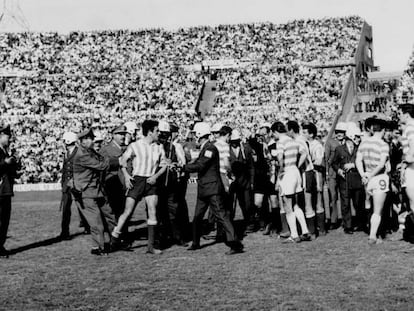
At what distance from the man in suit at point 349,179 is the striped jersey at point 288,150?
1546 mm

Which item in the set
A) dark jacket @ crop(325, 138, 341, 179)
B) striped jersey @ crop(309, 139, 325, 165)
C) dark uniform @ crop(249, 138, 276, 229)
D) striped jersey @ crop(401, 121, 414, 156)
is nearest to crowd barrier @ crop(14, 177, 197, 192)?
dark uniform @ crop(249, 138, 276, 229)

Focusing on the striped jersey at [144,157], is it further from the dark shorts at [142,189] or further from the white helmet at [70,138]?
the white helmet at [70,138]

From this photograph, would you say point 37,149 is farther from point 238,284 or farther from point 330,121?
point 238,284

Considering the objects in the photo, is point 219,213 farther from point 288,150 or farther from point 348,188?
point 348,188

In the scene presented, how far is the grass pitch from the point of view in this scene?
24.3ft

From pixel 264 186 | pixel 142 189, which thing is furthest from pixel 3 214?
pixel 264 186

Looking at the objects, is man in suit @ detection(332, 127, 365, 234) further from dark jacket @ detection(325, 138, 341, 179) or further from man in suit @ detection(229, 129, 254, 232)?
man in suit @ detection(229, 129, 254, 232)

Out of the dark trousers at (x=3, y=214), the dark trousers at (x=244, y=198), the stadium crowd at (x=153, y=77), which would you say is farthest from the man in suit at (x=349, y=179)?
the stadium crowd at (x=153, y=77)

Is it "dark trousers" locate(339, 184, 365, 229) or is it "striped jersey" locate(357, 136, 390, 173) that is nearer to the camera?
"striped jersey" locate(357, 136, 390, 173)

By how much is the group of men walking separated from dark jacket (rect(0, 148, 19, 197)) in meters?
0.02

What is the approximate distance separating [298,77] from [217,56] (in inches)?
310

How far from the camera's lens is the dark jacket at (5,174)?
11.0 metres

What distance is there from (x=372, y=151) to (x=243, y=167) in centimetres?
284

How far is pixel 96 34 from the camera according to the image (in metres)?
52.7
